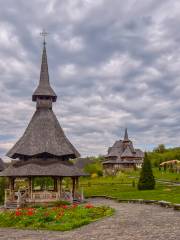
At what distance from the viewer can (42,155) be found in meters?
32.5

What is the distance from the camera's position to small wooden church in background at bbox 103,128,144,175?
101 m

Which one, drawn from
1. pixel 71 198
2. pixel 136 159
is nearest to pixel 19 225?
pixel 71 198

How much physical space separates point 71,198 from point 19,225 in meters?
12.3

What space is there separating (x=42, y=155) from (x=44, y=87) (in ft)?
25.3

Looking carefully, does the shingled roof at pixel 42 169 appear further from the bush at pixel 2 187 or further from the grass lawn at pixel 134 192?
the bush at pixel 2 187

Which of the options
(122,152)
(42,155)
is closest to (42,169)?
(42,155)

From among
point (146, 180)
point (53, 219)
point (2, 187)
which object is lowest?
point (53, 219)

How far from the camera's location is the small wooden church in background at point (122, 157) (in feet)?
332

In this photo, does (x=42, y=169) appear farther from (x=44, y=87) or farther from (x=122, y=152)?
(x=122, y=152)

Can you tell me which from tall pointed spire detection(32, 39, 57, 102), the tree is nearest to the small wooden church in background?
the tree

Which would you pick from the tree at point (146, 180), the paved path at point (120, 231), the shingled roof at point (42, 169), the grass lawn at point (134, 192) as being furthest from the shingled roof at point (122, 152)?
the paved path at point (120, 231)

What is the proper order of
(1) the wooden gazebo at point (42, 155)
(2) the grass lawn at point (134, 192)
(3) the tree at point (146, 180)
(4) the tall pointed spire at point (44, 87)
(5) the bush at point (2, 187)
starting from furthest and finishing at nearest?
(3) the tree at point (146, 180), (5) the bush at point (2, 187), (4) the tall pointed spire at point (44, 87), (2) the grass lawn at point (134, 192), (1) the wooden gazebo at point (42, 155)

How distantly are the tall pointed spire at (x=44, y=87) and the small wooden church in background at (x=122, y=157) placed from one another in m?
63.9

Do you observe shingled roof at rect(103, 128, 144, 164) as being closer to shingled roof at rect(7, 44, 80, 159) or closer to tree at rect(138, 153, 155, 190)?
tree at rect(138, 153, 155, 190)
